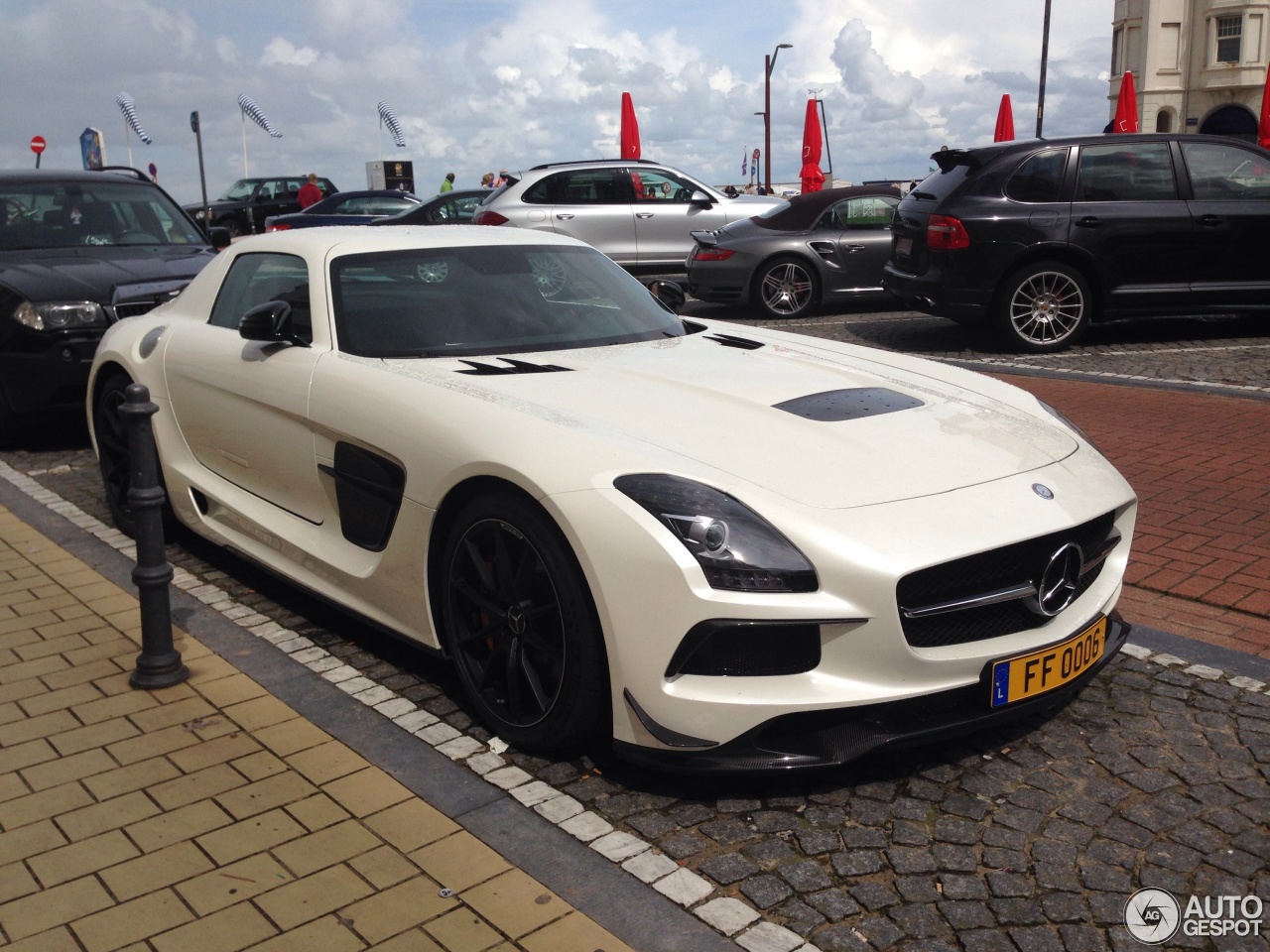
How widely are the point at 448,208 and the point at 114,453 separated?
12.5 m

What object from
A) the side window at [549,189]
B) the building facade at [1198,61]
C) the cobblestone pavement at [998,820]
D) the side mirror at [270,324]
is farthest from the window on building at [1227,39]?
the side mirror at [270,324]

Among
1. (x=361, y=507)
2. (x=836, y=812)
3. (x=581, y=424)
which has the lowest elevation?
(x=836, y=812)

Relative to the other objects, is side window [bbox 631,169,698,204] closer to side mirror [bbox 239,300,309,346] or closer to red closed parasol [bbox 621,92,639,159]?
red closed parasol [bbox 621,92,639,159]

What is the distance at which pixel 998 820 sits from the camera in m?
3.08

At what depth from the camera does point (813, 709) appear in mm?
2965

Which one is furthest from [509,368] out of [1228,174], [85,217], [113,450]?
[1228,174]

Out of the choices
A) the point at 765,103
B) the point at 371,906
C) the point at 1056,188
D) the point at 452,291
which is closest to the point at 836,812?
the point at 371,906

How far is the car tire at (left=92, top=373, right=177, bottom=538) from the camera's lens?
5652 millimetres

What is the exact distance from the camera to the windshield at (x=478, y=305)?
4305mm

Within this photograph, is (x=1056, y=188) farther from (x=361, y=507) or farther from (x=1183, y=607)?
(x=361, y=507)

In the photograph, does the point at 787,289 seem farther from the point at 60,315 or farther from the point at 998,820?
the point at 998,820

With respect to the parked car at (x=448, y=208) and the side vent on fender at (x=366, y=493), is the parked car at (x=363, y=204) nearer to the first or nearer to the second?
the parked car at (x=448, y=208)

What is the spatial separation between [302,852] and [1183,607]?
3.25 m

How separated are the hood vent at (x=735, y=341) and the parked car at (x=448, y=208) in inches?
512
